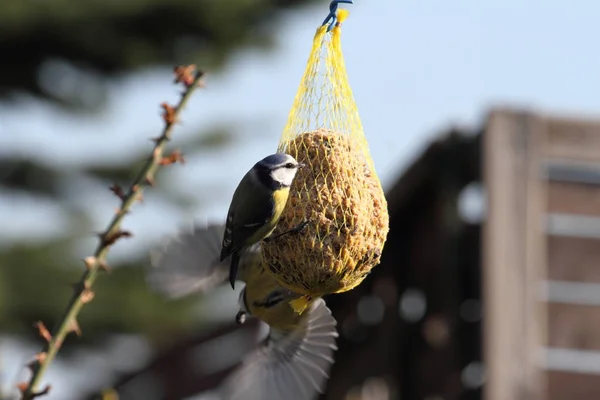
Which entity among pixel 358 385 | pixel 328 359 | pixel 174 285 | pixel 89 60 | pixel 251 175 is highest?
pixel 89 60

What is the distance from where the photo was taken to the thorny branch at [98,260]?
2.11m

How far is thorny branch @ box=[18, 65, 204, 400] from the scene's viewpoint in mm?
2111

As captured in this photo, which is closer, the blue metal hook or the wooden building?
the blue metal hook

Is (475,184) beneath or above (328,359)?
above

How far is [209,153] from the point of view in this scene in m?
15.1

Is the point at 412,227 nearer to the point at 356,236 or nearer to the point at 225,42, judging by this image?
the point at 356,236

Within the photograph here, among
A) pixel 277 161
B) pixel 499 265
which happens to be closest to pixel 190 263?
pixel 277 161

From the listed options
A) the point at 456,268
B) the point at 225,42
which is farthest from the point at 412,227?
the point at 225,42

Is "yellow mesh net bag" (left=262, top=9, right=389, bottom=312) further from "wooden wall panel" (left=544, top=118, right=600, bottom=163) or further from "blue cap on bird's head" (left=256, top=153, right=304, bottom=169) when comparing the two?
"wooden wall panel" (left=544, top=118, right=600, bottom=163)

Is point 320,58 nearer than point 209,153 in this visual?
Yes

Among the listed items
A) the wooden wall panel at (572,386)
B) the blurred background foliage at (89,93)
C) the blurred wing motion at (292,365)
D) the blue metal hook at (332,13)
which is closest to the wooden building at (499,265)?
the wooden wall panel at (572,386)

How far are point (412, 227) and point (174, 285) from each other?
310 cm

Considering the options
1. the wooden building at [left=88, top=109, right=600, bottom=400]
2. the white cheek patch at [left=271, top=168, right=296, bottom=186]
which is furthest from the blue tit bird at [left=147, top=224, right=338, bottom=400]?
the wooden building at [left=88, top=109, right=600, bottom=400]

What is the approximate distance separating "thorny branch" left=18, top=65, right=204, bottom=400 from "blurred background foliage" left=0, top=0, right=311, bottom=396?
1097 centimetres
